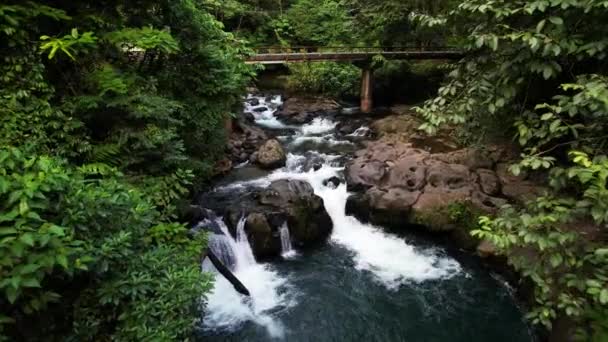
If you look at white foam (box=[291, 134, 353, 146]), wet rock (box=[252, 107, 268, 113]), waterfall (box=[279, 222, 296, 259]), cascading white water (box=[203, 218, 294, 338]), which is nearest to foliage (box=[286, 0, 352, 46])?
wet rock (box=[252, 107, 268, 113])

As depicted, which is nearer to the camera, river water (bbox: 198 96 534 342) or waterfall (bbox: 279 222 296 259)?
river water (bbox: 198 96 534 342)

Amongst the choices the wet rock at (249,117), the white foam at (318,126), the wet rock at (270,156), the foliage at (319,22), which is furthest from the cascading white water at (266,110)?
the foliage at (319,22)

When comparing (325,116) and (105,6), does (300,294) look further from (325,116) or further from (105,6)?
(325,116)

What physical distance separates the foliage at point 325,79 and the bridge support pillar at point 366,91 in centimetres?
252

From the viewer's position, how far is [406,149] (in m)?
12.7

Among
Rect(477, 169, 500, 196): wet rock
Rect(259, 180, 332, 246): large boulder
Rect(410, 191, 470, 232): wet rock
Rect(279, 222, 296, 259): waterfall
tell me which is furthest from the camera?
Rect(477, 169, 500, 196): wet rock

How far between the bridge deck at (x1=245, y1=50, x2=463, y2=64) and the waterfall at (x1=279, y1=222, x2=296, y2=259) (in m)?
8.26

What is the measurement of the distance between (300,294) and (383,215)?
3.35 metres

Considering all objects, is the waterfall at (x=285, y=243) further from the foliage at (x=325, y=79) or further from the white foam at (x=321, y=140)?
the foliage at (x=325, y=79)

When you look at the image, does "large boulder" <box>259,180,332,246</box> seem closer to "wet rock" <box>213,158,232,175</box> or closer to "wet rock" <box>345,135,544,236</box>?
"wet rock" <box>345,135,544,236</box>

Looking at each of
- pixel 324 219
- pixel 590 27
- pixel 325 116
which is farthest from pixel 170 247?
pixel 325 116

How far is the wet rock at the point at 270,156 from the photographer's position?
1280 cm

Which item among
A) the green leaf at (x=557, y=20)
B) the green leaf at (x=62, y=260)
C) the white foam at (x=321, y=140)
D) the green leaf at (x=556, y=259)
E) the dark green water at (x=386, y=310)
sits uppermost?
the green leaf at (x=557, y=20)

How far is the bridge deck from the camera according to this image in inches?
621
